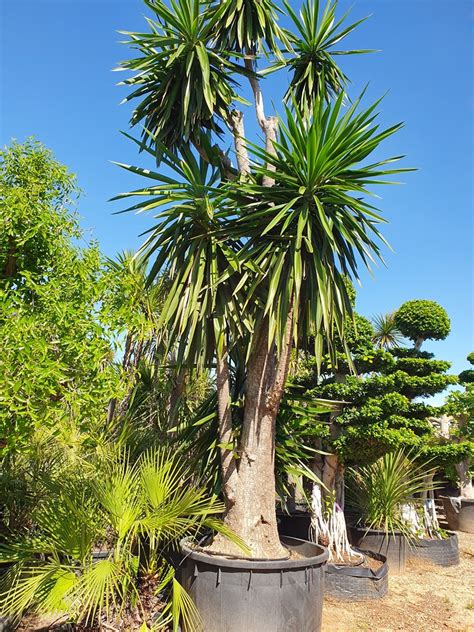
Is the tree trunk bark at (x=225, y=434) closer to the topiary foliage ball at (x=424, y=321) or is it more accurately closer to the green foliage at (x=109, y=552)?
the green foliage at (x=109, y=552)

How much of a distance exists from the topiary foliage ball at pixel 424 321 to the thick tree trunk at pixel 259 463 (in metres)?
4.28

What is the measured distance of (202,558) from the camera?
4.19 meters

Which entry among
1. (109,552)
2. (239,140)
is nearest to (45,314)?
(109,552)

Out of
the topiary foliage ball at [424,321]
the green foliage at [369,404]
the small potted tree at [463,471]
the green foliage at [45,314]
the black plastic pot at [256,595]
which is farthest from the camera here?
the small potted tree at [463,471]

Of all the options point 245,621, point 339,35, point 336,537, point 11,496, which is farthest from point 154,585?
point 339,35

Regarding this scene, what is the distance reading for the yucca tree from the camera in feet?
14.9

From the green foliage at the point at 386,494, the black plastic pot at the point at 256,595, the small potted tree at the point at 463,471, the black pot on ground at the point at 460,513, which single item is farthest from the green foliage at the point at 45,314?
the black pot on ground at the point at 460,513

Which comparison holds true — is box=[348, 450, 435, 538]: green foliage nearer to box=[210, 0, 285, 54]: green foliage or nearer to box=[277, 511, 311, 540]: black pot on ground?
box=[277, 511, 311, 540]: black pot on ground

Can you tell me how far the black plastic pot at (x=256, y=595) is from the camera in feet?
13.0

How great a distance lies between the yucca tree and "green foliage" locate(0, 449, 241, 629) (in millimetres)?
680

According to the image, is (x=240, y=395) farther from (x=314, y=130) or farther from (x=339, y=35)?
(x=339, y=35)

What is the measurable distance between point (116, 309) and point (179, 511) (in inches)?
68.4

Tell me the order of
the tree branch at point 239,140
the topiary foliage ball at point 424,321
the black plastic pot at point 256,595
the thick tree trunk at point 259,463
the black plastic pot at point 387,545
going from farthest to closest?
the topiary foliage ball at point 424,321 → the black plastic pot at point 387,545 → the tree branch at point 239,140 → the thick tree trunk at point 259,463 → the black plastic pot at point 256,595

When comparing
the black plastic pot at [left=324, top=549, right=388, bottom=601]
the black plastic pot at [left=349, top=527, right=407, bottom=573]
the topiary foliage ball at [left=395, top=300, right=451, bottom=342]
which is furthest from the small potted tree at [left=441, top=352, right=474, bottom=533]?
the black plastic pot at [left=324, top=549, right=388, bottom=601]
